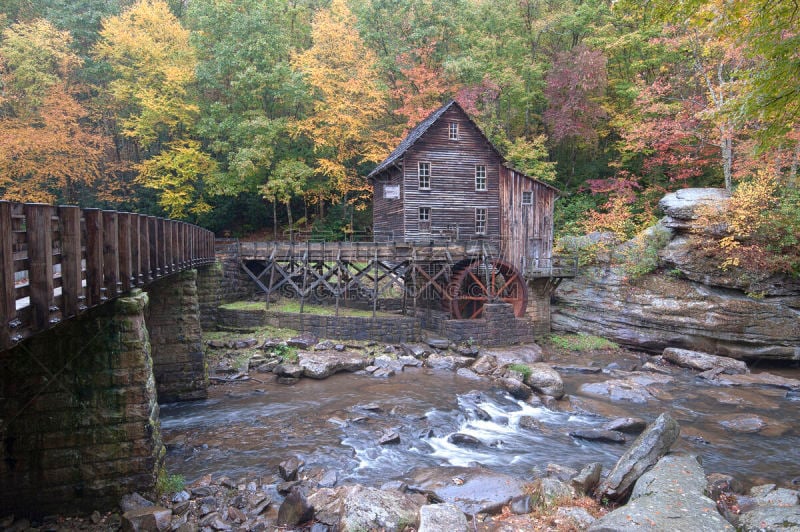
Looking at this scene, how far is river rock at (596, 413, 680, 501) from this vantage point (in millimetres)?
6766

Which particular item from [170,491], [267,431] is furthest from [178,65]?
[170,491]

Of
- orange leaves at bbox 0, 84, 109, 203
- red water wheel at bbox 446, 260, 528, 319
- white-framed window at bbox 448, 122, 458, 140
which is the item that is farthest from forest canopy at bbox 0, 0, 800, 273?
red water wheel at bbox 446, 260, 528, 319

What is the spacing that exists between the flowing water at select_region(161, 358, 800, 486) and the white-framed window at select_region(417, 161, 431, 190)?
1028 cm

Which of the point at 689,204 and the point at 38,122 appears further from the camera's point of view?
the point at 38,122

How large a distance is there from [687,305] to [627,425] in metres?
9.21

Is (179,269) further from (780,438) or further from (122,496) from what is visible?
(780,438)

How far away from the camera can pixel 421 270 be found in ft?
60.1

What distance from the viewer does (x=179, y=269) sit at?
10.6 meters

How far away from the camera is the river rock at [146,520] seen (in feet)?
19.0

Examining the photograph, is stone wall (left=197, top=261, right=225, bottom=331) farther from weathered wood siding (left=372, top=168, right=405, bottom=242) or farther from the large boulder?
the large boulder

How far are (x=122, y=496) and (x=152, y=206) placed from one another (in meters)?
24.2

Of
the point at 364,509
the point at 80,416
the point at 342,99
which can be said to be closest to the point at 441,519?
the point at 364,509

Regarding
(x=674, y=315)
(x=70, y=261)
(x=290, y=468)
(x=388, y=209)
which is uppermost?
(x=388, y=209)

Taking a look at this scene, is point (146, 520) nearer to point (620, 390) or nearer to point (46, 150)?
point (620, 390)
